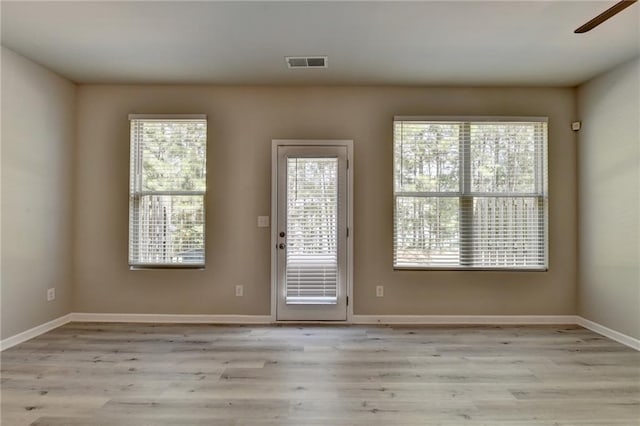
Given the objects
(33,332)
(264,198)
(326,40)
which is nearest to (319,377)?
(264,198)

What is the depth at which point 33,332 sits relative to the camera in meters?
3.43

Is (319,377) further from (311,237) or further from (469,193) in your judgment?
(469,193)

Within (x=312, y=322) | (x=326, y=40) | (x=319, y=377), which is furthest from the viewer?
(x=312, y=322)

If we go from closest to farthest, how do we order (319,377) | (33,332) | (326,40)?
(319,377) < (326,40) < (33,332)

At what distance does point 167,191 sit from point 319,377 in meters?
2.63

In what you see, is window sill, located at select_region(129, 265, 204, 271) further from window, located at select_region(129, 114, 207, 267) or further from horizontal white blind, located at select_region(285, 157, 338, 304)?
horizontal white blind, located at select_region(285, 157, 338, 304)

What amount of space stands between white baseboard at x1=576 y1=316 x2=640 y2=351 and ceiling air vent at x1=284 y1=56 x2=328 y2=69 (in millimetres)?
3912

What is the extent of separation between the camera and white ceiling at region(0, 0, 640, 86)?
8.13ft

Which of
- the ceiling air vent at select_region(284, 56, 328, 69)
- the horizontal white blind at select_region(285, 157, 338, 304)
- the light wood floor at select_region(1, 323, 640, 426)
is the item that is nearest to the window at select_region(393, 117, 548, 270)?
the horizontal white blind at select_region(285, 157, 338, 304)

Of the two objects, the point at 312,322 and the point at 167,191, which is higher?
the point at 167,191

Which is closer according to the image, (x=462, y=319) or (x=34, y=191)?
(x=34, y=191)

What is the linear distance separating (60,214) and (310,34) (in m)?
3.28

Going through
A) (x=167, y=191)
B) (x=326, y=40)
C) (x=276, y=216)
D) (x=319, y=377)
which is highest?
(x=326, y=40)

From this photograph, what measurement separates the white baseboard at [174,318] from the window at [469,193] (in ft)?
5.85
